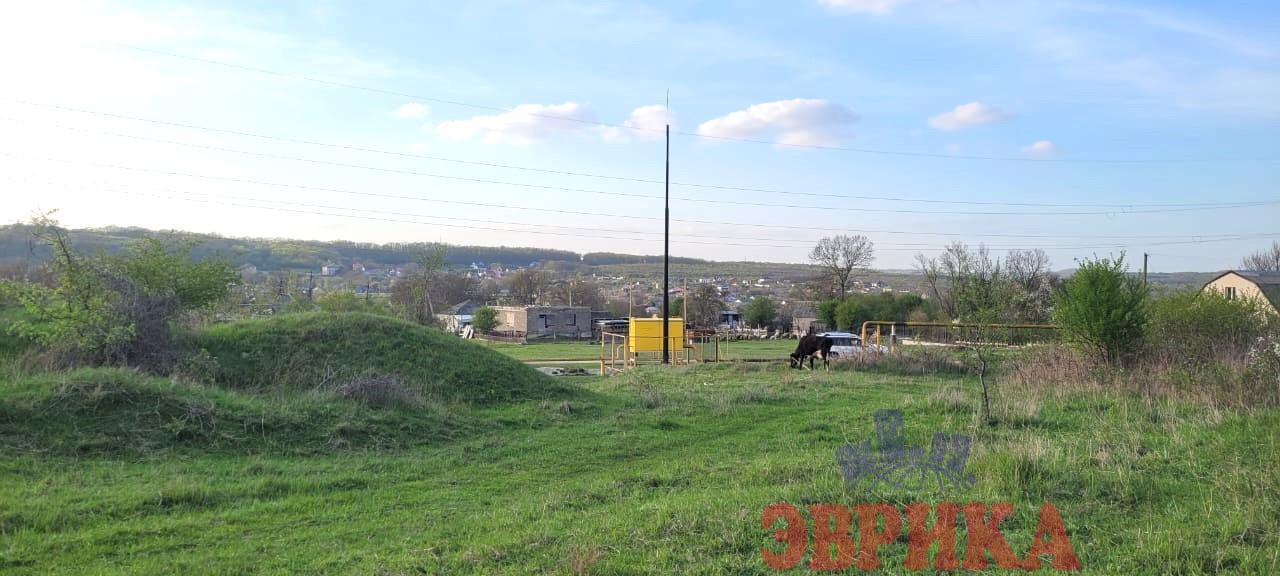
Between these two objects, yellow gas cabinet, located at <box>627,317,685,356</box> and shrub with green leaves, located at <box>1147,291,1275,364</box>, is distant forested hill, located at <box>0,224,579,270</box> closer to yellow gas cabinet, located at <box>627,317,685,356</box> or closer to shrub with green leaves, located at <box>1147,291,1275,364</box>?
yellow gas cabinet, located at <box>627,317,685,356</box>

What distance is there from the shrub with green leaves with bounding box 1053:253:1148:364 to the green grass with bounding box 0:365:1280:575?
5.56 metres

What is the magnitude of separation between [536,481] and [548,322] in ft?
209

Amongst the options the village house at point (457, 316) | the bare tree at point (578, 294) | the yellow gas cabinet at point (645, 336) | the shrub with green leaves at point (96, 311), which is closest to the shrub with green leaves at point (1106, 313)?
the yellow gas cabinet at point (645, 336)

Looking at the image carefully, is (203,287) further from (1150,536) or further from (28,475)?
(1150,536)

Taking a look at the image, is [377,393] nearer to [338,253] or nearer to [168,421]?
[168,421]

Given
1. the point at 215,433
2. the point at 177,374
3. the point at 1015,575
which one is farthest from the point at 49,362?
the point at 1015,575

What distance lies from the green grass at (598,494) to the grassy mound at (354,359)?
184 cm

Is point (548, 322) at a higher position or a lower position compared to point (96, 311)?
lower

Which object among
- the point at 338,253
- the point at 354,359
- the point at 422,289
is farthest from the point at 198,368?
the point at 338,253

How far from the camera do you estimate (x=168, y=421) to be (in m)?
10.0

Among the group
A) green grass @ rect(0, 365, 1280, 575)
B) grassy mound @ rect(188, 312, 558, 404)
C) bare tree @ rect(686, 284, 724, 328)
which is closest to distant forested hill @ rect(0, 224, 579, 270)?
bare tree @ rect(686, 284, 724, 328)

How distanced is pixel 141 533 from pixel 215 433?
374 centimetres

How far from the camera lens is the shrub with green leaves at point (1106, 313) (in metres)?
16.9

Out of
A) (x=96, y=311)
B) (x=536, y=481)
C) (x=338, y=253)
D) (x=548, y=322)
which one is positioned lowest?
(x=548, y=322)
